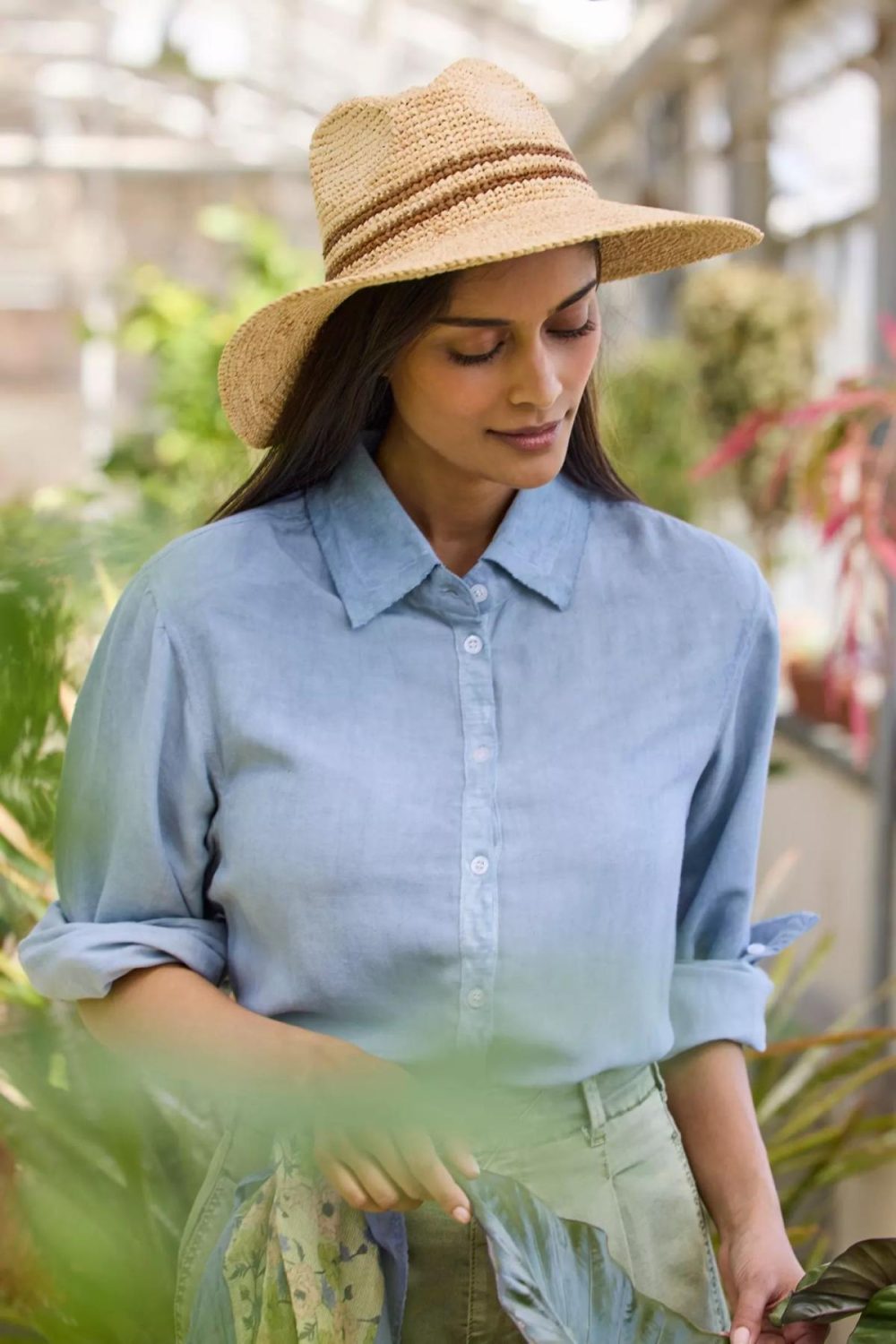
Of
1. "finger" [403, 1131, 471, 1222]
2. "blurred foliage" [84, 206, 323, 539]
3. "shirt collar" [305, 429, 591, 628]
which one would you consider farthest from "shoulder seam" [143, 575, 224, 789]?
"blurred foliage" [84, 206, 323, 539]

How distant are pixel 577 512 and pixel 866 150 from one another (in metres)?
3.84

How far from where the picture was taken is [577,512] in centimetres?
107

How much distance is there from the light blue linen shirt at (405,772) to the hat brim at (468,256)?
85 millimetres

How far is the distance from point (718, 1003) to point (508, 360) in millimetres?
447

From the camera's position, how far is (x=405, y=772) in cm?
94

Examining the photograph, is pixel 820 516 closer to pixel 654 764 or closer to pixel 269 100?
A: pixel 654 764

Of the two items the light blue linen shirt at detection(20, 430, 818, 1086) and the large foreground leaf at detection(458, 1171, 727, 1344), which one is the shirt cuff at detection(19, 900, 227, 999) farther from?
the large foreground leaf at detection(458, 1171, 727, 1344)

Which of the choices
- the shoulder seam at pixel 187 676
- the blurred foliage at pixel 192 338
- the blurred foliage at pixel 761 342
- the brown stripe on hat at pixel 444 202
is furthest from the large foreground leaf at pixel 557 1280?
the blurred foliage at pixel 192 338

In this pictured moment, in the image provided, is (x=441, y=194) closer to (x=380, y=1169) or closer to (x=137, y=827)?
(x=137, y=827)

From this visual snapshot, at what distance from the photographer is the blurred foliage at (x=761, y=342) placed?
174 inches

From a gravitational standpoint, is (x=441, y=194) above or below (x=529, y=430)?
above

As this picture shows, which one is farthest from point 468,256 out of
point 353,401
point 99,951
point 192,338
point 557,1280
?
point 192,338

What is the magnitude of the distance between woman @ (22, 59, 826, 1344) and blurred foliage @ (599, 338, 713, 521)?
11.9 ft

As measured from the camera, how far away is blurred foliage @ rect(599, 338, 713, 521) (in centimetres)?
479
